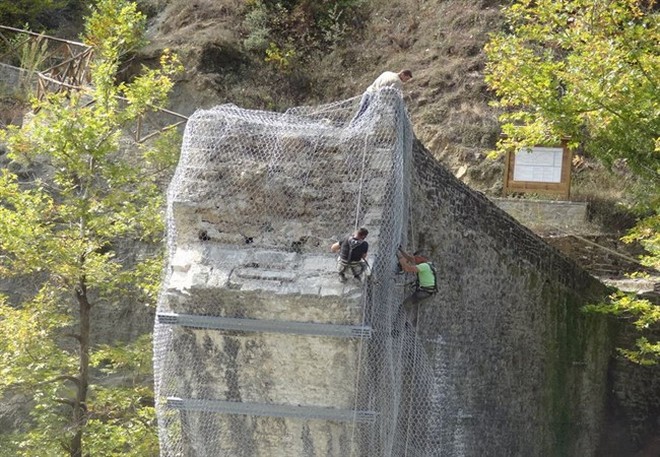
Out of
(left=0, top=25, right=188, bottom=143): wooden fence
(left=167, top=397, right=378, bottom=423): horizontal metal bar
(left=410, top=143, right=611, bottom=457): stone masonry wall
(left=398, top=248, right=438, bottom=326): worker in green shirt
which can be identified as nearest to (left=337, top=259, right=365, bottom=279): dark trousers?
(left=398, top=248, right=438, bottom=326): worker in green shirt

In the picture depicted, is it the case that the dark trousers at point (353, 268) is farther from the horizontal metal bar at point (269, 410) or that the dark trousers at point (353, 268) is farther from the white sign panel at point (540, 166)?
the white sign panel at point (540, 166)

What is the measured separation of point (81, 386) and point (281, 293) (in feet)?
13.1

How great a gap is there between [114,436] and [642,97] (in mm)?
6872

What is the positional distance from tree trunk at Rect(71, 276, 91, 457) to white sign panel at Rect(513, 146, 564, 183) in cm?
925

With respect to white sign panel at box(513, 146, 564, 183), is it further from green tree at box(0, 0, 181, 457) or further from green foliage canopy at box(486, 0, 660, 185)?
green tree at box(0, 0, 181, 457)

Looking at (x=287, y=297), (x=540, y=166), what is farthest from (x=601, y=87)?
Result: (x=540, y=166)

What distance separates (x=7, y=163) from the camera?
693 inches

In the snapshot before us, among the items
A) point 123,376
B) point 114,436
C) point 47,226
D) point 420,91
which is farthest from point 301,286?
point 420,91

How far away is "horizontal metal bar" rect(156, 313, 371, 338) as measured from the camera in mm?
7383

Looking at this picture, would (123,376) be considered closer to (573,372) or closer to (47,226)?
(47,226)

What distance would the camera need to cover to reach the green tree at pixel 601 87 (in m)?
11.6

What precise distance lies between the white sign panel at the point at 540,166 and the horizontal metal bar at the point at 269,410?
1091 centimetres

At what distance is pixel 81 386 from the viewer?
34.6 feet

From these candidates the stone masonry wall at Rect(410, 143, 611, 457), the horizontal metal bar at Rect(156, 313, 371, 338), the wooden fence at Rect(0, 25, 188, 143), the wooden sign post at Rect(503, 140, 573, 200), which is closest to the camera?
the horizontal metal bar at Rect(156, 313, 371, 338)
